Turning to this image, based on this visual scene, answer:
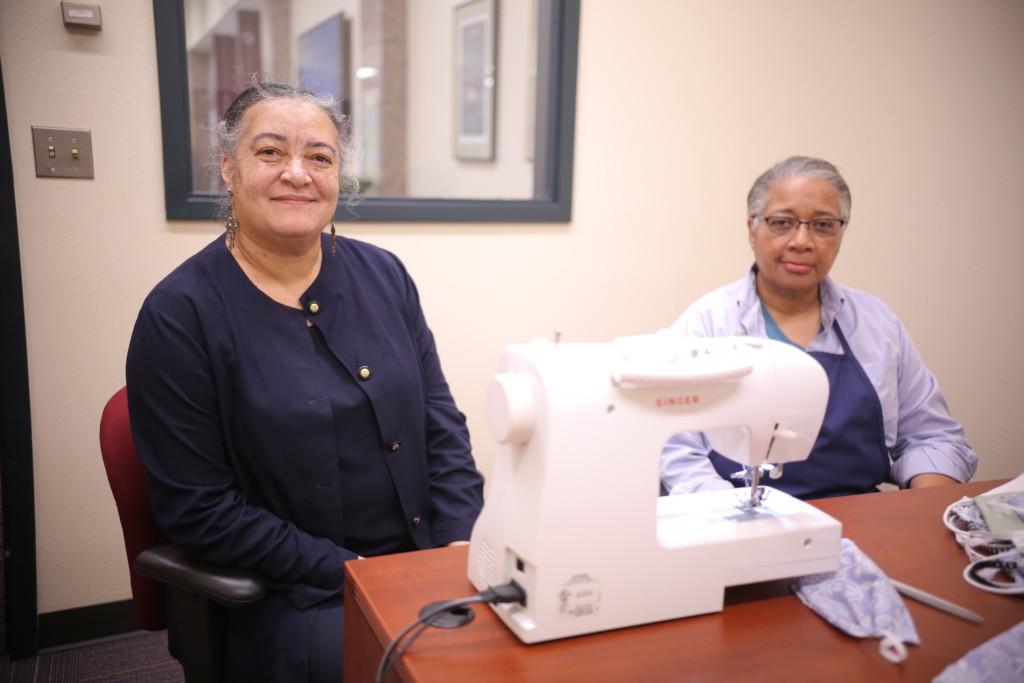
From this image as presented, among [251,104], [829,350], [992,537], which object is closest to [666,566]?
[992,537]

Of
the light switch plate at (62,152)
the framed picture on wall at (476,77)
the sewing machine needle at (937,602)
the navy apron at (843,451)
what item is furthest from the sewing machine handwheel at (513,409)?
the framed picture on wall at (476,77)

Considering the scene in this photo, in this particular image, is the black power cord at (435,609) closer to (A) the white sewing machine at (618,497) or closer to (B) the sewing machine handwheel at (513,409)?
(A) the white sewing machine at (618,497)

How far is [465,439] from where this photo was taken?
5.70 ft

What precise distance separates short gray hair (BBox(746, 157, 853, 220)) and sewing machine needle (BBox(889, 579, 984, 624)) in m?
1.02

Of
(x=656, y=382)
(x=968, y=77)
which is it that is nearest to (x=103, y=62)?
(x=656, y=382)

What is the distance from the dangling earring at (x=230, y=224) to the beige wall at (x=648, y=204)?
604 millimetres

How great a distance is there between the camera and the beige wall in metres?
2.04

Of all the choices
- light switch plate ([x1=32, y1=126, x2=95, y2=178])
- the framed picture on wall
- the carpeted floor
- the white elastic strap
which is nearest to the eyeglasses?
the white elastic strap

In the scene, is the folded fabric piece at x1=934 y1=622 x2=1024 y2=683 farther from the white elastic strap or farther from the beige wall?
the beige wall

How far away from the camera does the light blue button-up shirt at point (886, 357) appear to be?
5.97ft

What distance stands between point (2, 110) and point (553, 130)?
1.52 metres

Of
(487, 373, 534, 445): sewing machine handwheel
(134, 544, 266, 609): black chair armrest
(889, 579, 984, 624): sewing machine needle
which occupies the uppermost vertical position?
(487, 373, 534, 445): sewing machine handwheel

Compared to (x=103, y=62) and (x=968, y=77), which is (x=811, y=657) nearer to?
(x=103, y=62)

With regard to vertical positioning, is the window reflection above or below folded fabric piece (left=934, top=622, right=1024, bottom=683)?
above
